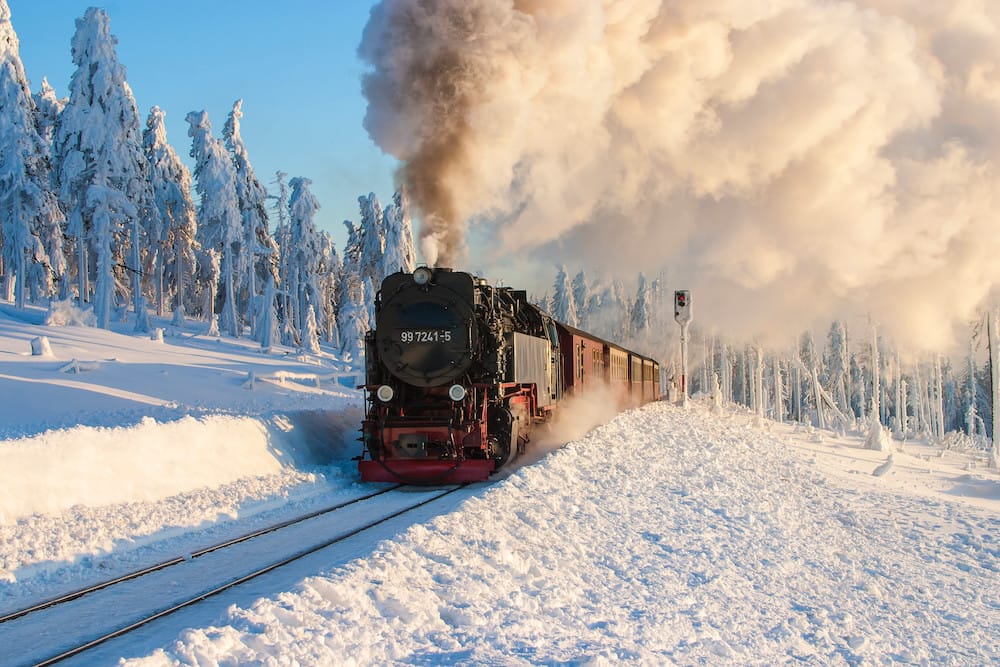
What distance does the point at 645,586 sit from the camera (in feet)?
25.7

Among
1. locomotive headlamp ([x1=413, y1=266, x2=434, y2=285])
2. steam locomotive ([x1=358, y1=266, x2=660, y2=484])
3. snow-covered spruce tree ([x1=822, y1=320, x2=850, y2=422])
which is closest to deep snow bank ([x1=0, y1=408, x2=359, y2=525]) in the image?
steam locomotive ([x1=358, y1=266, x2=660, y2=484])

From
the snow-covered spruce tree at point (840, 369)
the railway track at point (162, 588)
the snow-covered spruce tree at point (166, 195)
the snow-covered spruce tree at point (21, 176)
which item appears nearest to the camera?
the railway track at point (162, 588)

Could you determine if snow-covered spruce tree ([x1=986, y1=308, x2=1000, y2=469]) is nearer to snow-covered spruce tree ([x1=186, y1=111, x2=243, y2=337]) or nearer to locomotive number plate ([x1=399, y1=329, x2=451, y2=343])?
locomotive number plate ([x1=399, y1=329, x2=451, y2=343])

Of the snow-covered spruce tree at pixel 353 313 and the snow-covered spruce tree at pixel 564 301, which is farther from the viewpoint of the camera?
the snow-covered spruce tree at pixel 564 301

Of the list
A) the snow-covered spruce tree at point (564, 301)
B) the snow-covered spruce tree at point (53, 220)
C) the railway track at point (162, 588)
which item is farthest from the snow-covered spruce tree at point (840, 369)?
the railway track at point (162, 588)

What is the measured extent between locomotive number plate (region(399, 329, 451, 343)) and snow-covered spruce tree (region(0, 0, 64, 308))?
103ft

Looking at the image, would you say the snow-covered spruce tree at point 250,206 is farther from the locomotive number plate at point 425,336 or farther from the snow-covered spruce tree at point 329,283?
the locomotive number plate at point 425,336

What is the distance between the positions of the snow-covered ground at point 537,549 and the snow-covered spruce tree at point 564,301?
209ft

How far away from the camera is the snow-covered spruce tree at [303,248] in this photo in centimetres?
4866

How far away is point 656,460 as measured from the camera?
1553 centimetres

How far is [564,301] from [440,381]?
6993 centimetres

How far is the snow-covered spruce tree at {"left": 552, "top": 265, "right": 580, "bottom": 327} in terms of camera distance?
8250cm

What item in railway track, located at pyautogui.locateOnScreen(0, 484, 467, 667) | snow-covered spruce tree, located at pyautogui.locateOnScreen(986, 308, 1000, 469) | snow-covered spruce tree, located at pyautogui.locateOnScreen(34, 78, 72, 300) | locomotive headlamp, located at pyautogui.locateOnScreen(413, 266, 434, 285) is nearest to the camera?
railway track, located at pyautogui.locateOnScreen(0, 484, 467, 667)

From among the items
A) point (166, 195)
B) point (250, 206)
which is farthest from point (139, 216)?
point (250, 206)
